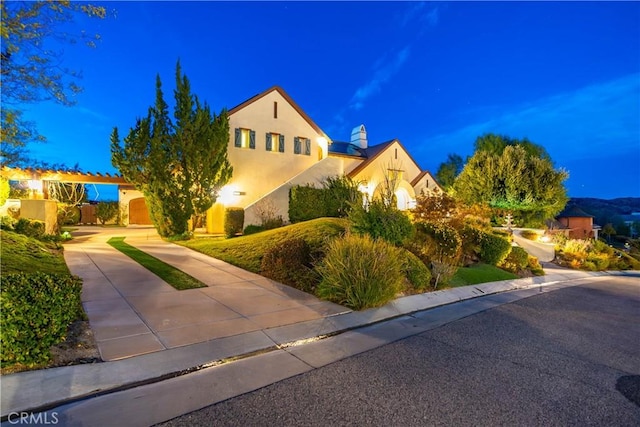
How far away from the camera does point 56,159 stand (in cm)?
2206

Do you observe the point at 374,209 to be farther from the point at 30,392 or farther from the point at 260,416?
the point at 30,392

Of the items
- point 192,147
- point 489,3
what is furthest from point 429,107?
point 192,147

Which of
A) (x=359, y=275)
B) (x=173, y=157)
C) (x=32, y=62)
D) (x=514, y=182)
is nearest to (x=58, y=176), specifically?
(x=173, y=157)

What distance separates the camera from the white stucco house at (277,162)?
18.9 m

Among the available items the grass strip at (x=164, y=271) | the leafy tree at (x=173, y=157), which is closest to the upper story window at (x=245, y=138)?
the leafy tree at (x=173, y=157)

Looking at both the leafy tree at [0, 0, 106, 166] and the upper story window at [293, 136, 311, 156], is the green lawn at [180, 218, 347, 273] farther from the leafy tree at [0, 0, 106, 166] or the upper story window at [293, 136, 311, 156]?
the upper story window at [293, 136, 311, 156]

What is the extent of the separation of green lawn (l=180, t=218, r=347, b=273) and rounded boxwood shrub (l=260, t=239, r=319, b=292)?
0.31 meters

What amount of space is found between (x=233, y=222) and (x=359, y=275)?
11.6 metres

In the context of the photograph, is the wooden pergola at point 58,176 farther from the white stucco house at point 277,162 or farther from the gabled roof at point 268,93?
the gabled roof at point 268,93

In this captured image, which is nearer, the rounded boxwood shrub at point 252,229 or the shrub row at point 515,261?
the shrub row at point 515,261

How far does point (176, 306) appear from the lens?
19.3 ft

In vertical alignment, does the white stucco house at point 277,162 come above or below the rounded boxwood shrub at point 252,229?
above

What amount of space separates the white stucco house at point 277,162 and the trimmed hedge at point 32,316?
12.7 metres

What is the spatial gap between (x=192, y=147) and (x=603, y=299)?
15.7 m
